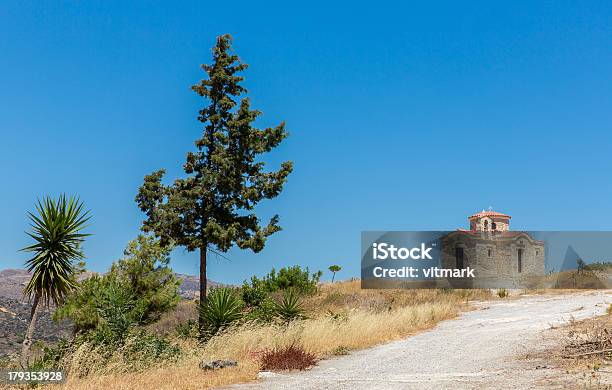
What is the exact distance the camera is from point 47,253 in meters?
17.5

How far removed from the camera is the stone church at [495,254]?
56500mm

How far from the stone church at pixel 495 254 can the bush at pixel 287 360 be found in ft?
138

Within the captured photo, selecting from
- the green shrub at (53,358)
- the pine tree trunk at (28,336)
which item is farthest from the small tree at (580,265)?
the pine tree trunk at (28,336)

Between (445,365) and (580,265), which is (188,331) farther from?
(580,265)

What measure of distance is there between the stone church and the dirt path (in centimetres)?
3028

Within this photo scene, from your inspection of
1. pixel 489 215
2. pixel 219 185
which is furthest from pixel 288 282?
pixel 489 215

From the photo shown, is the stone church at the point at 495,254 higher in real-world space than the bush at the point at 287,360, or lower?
higher

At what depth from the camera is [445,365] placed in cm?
1554

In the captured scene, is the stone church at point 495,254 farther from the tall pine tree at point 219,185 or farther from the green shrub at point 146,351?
the green shrub at point 146,351

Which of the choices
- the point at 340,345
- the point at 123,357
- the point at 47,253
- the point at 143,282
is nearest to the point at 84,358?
the point at 123,357

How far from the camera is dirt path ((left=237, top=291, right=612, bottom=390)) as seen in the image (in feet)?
41.9

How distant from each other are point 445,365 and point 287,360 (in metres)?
4.00

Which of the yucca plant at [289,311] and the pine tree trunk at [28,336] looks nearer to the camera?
the pine tree trunk at [28,336]

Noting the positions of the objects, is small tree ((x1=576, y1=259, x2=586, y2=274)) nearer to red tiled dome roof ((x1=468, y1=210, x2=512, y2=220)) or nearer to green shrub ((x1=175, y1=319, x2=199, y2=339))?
red tiled dome roof ((x1=468, y1=210, x2=512, y2=220))
